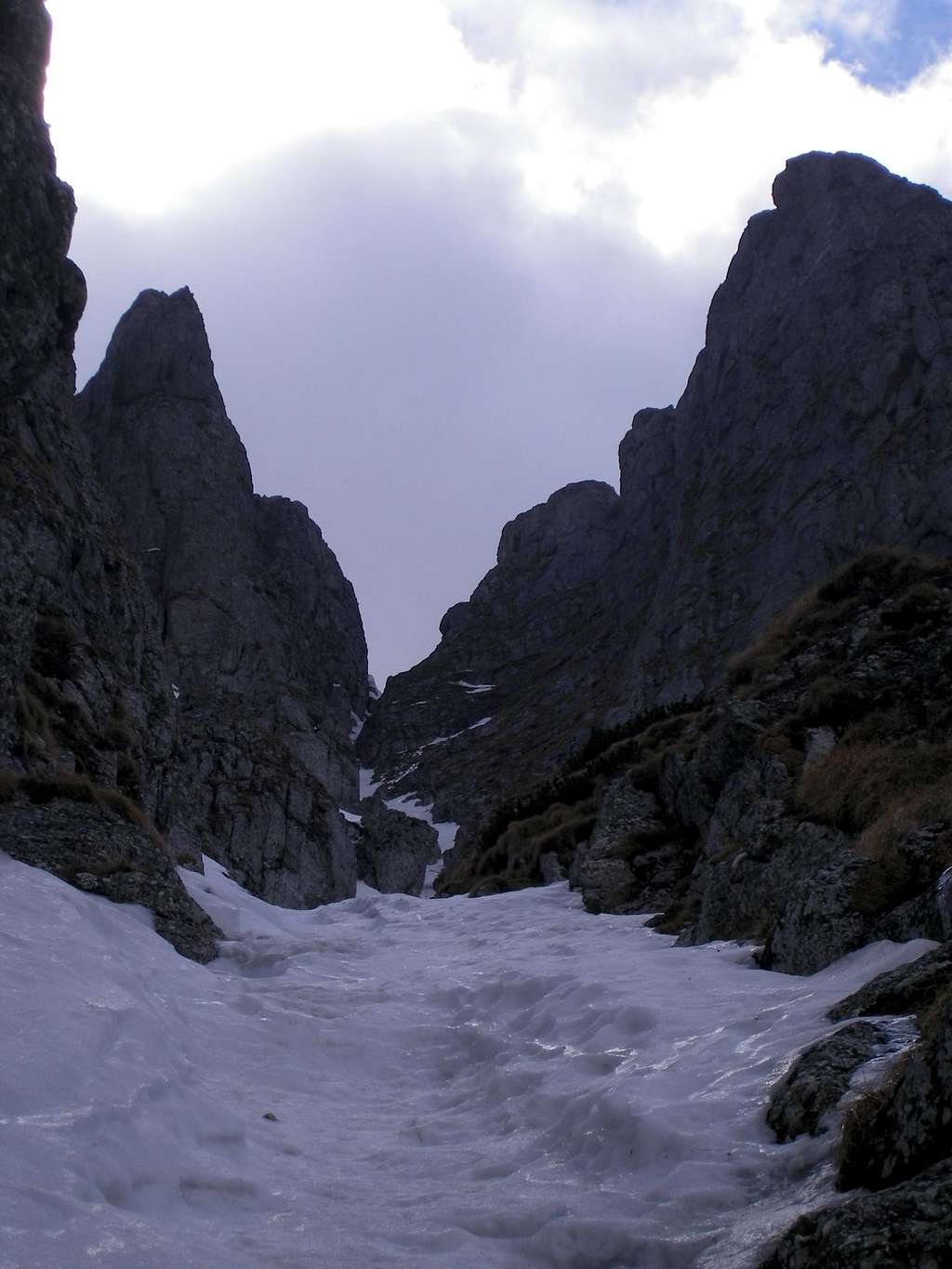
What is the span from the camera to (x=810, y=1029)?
707 cm

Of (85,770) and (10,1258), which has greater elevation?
(85,770)

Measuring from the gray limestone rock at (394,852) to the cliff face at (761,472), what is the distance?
2590cm

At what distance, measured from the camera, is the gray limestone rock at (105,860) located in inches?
441

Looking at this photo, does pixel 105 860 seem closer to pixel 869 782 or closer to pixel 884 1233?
pixel 869 782

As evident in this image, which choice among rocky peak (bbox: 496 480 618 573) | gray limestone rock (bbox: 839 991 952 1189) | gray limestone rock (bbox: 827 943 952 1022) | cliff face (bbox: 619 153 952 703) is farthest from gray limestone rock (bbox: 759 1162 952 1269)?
rocky peak (bbox: 496 480 618 573)

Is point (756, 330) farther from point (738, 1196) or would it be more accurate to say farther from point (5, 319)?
point (738, 1196)

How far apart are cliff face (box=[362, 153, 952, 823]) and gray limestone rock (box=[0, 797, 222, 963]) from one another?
71.2m

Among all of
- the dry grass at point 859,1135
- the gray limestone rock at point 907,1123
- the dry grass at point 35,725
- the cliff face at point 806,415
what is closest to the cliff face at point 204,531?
the cliff face at point 806,415

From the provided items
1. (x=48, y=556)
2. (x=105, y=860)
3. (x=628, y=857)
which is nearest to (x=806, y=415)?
(x=48, y=556)

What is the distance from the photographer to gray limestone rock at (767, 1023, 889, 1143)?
18.2 ft

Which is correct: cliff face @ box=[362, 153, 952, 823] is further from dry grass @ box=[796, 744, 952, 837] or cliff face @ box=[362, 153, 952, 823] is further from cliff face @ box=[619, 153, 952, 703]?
dry grass @ box=[796, 744, 952, 837]

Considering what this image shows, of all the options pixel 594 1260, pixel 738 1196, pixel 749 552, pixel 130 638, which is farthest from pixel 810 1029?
pixel 749 552

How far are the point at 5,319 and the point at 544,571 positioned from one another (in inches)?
5317

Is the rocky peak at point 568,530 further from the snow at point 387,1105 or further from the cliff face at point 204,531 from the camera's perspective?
the snow at point 387,1105
